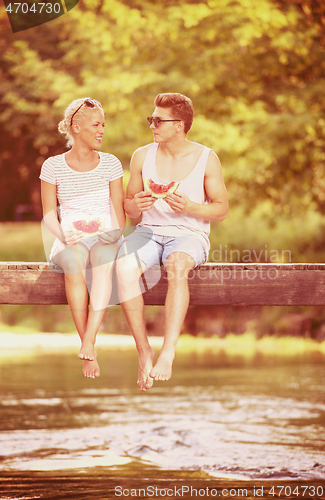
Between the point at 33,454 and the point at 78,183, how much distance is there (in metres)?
3.77

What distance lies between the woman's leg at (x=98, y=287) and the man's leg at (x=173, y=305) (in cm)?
37

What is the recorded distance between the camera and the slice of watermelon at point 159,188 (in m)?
5.35

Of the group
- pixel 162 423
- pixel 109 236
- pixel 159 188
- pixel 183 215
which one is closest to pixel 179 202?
pixel 159 188

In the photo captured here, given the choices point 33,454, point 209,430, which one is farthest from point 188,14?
point 33,454

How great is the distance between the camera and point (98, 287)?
17.5 feet

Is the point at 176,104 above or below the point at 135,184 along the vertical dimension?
above

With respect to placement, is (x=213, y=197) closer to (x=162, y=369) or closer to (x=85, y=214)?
(x=85, y=214)

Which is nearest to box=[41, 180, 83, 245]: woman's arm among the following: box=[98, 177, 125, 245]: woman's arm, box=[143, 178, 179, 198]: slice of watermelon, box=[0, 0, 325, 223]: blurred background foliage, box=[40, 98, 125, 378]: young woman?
box=[40, 98, 125, 378]: young woman

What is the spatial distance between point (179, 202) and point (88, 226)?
61cm

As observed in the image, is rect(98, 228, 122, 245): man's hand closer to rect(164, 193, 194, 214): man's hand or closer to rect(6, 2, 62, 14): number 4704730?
rect(164, 193, 194, 214): man's hand

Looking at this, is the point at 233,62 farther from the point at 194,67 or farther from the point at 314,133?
the point at 314,133

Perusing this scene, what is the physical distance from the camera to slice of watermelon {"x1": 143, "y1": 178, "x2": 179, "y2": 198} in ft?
17.6

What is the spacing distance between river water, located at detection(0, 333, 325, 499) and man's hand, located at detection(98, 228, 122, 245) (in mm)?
2480

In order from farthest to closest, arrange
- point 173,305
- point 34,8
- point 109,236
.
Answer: point 34,8 < point 109,236 < point 173,305
